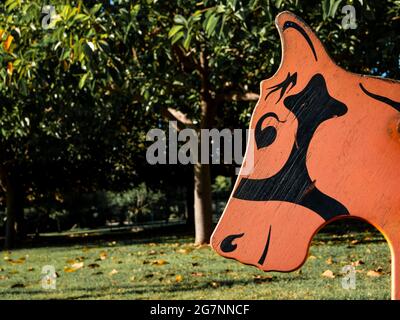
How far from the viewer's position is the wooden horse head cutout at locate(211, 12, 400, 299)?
239cm

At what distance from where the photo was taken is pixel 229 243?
2.45 meters

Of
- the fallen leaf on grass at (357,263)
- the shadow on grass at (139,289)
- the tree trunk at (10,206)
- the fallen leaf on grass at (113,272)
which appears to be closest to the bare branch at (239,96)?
the fallen leaf on grass at (357,263)

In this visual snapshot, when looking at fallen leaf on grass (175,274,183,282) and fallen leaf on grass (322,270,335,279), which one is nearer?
fallen leaf on grass (322,270,335,279)

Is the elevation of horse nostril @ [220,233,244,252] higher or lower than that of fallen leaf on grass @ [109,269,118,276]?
higher

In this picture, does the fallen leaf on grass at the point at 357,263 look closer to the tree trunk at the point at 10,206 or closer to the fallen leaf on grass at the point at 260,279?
the fallen leaf on grass at the point at 260,279

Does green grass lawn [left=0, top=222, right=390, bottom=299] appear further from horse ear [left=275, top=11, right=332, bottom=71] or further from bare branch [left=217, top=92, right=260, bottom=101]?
bare branch [left=217, top=92, right=260, bottom=101]

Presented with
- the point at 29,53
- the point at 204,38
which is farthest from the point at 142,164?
the point at 29,53

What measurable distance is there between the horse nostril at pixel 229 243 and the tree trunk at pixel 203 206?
9.32 metres

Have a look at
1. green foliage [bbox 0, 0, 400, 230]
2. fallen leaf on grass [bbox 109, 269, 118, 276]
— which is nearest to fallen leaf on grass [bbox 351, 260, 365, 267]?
green foliage [bbox 0, 0, 400, 230]

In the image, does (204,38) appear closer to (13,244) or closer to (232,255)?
(232,255)

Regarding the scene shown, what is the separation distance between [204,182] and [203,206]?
1.76 feet

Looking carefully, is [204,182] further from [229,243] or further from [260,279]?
[229,243]

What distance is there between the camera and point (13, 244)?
695 inches

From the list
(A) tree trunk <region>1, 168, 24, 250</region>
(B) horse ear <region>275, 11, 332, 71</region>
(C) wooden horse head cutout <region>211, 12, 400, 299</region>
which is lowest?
(A) tree trunk <region>1, 168, 24, 250</region>
